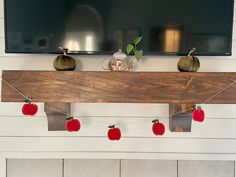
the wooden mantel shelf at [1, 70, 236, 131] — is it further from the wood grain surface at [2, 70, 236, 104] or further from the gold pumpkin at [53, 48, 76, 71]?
the gold pumpkin at [53, 48, 76, 71]

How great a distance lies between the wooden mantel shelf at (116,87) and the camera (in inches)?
40.7

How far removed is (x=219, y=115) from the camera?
130 cm

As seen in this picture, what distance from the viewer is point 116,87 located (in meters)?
1.04

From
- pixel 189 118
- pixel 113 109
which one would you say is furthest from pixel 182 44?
pixel 113 109

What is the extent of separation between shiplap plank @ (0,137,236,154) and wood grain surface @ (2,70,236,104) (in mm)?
337

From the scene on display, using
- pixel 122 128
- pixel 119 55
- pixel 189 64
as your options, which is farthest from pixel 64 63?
pixel 189 64

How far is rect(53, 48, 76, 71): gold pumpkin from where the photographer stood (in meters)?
1.14

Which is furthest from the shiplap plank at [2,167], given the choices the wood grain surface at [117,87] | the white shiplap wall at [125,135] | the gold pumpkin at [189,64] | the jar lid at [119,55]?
the gold pumpkin at [189,64]

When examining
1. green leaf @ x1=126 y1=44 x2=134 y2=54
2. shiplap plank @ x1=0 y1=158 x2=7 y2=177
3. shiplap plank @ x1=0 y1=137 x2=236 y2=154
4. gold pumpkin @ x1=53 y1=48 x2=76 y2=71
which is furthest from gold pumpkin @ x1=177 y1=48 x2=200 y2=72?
shiplap plank @ x1=0 y1=158 x2=7 y2=177

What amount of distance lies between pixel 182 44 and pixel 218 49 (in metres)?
0.18

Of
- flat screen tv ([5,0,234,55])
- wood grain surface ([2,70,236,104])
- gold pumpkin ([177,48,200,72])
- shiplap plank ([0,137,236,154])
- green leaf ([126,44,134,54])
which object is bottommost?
shiplap plank ([0,137,236,154])

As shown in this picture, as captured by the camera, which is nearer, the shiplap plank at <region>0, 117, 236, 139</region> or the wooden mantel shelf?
the wooden mantel shelf

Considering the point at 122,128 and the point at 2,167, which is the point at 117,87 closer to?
the point at 122,128

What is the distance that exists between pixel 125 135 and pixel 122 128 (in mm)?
40
